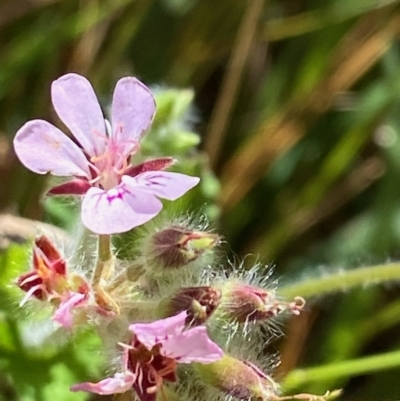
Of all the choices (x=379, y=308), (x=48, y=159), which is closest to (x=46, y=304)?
(x=48, y=159)

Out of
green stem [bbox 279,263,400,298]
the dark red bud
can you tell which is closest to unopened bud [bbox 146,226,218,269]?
the dark red bud

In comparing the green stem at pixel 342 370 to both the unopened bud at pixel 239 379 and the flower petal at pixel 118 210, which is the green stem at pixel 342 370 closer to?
the unopened bud at pixel 239 379

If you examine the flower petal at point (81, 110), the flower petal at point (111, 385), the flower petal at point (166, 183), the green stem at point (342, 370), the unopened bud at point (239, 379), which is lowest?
the green stem at point (342, 370)

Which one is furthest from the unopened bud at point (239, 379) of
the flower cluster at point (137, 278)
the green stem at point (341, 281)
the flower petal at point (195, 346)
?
the green stem at point (341, 281)

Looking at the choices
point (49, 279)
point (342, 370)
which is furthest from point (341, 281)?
point (49, 279)

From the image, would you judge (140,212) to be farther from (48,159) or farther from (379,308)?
(379,308)

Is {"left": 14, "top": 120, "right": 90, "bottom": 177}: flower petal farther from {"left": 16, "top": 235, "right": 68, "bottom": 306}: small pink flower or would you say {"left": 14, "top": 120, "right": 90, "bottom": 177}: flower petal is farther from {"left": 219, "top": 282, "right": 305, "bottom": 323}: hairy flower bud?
{"left": 219, "top": 282, "right": 305, "bottom": 323}: hairy flower bud
